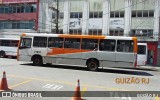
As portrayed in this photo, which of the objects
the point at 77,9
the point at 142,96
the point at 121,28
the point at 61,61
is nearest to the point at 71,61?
the point at 61,61

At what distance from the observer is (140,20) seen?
3700 cm

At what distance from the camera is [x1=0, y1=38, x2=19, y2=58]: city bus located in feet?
108

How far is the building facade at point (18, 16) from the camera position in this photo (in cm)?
4309

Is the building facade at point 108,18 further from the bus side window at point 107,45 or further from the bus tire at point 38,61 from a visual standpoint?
the bus tire at point 38,61

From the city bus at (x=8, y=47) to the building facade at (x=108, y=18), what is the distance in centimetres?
960

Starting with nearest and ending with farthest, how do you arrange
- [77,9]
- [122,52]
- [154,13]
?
[122,52] < [154,13] < [77,9]

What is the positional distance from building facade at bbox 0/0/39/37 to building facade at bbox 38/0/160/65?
1.36 meters

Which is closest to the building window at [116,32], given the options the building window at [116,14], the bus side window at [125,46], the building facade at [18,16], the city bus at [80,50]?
the building window at [116,14]

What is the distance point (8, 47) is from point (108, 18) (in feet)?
50.8

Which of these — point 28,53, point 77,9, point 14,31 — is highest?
point 77,9

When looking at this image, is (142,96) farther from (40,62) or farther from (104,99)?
(40,62)

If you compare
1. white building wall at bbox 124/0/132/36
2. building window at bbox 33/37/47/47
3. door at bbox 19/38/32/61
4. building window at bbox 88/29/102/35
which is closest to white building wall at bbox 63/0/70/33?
building window at bbox 88/29/102/35

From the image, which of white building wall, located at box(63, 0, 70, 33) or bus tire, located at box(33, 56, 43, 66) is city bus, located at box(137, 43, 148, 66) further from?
white building wall, located at box(63, 0, 70, 33)

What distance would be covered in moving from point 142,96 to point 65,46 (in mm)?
11107
